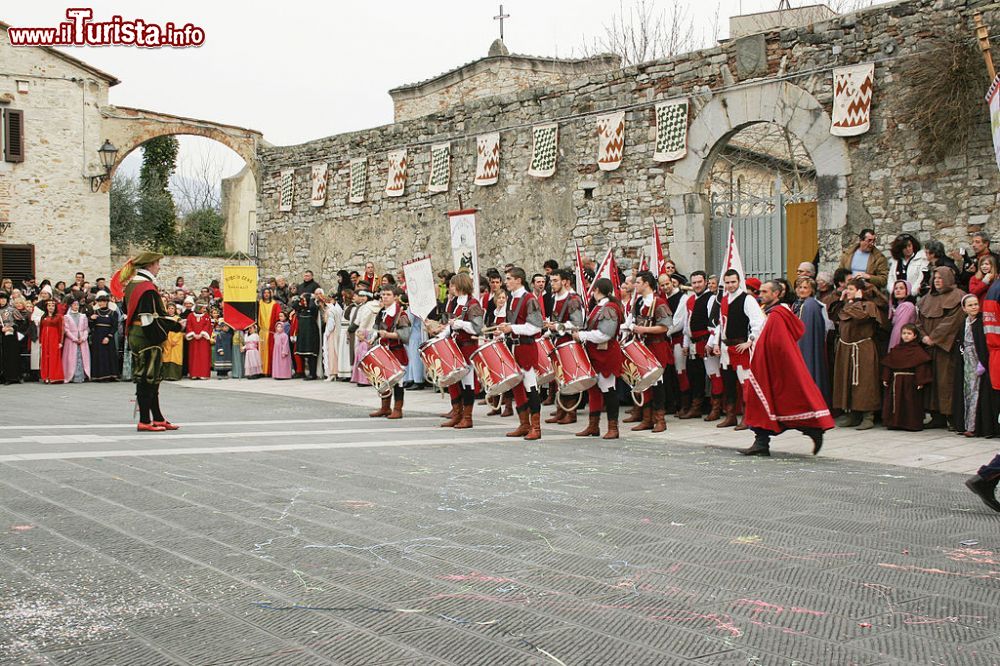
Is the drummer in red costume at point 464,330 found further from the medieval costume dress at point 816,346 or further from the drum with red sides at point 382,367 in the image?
the medieval costume dress at point 816,346

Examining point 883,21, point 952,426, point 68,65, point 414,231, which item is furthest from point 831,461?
point 68,65

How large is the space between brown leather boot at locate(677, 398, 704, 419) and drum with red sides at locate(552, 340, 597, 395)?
2.26m

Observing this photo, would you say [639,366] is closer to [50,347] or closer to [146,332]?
[146,332]

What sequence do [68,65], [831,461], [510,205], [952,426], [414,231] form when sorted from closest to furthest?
[831,461], [952,426], [510,205], [414,231], [68,65]

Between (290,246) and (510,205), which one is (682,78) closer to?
(510,205)

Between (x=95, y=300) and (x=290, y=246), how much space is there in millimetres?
6088

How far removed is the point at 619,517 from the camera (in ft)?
18.6

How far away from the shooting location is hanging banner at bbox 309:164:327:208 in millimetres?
23641

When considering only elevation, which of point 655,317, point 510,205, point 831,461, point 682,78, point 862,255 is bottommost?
point 831,461

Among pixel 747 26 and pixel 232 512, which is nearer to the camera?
pixel 232 512

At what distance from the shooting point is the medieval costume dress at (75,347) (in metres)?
18.7

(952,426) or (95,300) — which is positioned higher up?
(95,300)

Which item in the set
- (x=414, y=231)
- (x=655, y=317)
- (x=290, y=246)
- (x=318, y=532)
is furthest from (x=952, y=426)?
(x=290, y=246)

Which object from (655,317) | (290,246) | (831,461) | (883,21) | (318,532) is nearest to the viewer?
(318,532)
